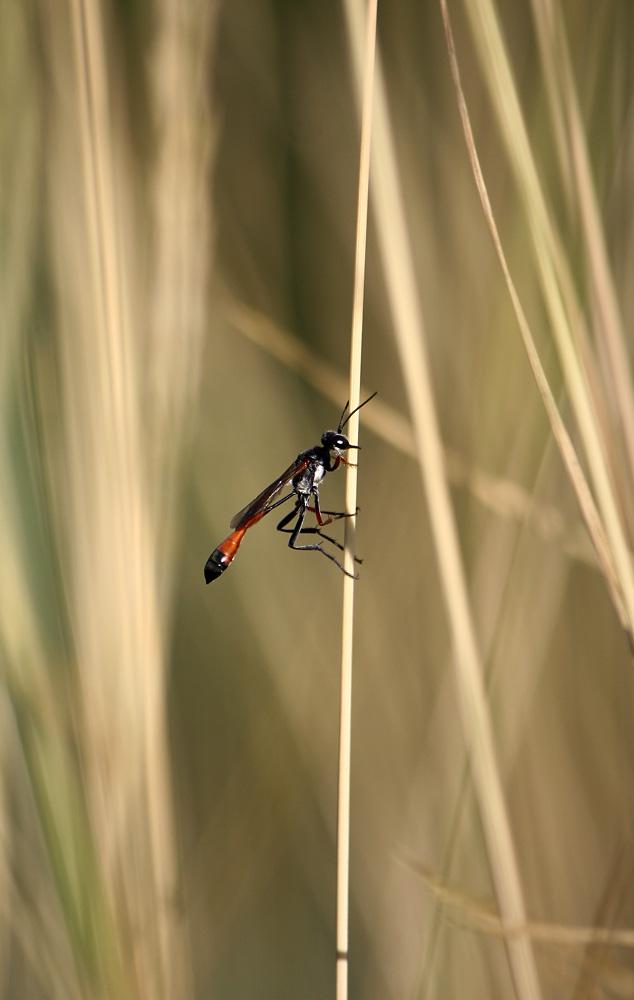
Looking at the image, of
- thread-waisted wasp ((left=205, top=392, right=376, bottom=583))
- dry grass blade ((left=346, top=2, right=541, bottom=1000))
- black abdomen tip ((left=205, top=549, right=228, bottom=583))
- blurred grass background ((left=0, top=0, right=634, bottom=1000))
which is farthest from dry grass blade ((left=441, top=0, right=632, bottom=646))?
black abdomen tip ((left=205, top=549, right=228, bottom=583))

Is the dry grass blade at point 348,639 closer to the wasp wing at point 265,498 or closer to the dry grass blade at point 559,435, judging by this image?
the dry grass blade at point 559,435

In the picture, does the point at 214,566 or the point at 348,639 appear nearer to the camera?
the point at 348,639

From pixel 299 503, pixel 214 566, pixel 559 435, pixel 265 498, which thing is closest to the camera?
pixel 559 435

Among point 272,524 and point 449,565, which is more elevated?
point 272,524

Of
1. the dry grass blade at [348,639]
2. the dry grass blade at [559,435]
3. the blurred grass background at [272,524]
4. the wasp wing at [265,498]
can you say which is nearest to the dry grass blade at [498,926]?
the blurred grass background at [272,524]

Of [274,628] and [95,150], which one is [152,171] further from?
[274,628]

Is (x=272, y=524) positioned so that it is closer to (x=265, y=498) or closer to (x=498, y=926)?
(x=265, y=498)

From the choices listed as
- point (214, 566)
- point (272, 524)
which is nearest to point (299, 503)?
point (272, 524)

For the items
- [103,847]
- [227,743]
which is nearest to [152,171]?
[103,847]
